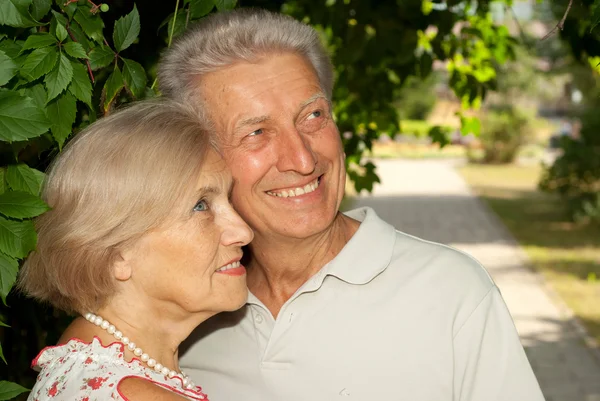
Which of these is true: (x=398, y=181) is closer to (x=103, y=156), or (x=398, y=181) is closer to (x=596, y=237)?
(x=596, y=237)

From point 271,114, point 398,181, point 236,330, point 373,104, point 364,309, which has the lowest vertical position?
point 398,181

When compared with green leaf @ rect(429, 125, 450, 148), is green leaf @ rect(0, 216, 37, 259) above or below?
above

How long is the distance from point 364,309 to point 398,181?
2485cm

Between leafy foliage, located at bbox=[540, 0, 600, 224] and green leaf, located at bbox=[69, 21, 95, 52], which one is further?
leafy foliage, located at bbox=[540, 0, 600, 224]

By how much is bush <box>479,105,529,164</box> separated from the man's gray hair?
95.0ft

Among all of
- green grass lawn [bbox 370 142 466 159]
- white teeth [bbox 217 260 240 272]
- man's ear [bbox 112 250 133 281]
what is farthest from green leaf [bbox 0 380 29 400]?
green grass lawn [bbox 370 142 466 159]

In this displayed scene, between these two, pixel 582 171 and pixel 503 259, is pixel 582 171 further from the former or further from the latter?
pixel 503 259

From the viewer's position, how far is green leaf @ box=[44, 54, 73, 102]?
7.82 ft

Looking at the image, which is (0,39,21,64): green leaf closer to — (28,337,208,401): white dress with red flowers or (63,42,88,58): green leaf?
(63,42,88,58): green leaf

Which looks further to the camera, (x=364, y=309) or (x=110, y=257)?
(x=364, y=309)

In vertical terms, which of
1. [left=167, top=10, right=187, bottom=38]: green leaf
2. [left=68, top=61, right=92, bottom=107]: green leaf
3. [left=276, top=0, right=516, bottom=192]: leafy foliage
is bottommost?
[left=276, top=0, right=516, bottom=192]: leafy foliage

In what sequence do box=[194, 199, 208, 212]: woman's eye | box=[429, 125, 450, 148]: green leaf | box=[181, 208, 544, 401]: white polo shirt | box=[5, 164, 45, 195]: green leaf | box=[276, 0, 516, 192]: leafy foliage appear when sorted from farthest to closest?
box=[429, 125, 450, 148]: green leaf
box=[276, 0, 516, 192]: leafy foliage
box=[181, 208, 544, 401]: white polo shirt
box=[5, 164, 45, 195]: green leaf
box=[194, 199, 208, 212]: woman's eye

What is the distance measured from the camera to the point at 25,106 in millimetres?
2268

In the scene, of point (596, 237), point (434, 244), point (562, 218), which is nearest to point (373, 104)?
point (434, 244)
